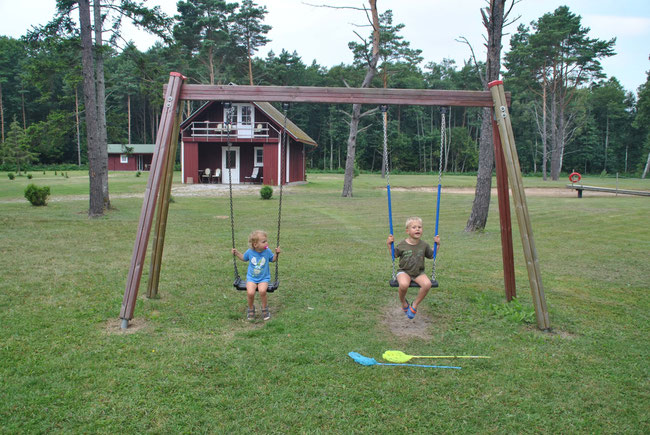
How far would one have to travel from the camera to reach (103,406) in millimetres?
3434

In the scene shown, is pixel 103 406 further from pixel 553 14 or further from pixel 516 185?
pixel 553 14

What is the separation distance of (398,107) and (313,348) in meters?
63.2

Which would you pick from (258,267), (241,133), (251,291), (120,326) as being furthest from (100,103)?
(241,133)

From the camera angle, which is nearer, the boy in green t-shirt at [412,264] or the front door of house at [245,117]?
the boy in green t-shirt at [412,264]

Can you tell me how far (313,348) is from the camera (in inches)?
179

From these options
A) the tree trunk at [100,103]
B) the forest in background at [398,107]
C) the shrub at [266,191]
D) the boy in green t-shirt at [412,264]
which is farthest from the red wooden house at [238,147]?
the boy in green t-shirt at [412,264]

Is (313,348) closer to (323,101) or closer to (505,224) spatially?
(323,101)

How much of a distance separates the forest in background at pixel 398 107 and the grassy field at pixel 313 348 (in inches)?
549

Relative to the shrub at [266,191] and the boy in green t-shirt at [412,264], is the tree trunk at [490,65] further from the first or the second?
the shrub at [266,191]

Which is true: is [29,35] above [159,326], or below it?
above

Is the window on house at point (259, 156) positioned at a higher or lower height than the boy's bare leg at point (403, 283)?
higher

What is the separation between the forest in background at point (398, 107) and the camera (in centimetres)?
4147

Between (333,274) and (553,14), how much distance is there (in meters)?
44.9

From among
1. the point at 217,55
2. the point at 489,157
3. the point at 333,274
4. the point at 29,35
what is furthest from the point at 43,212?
the point at 217,55
